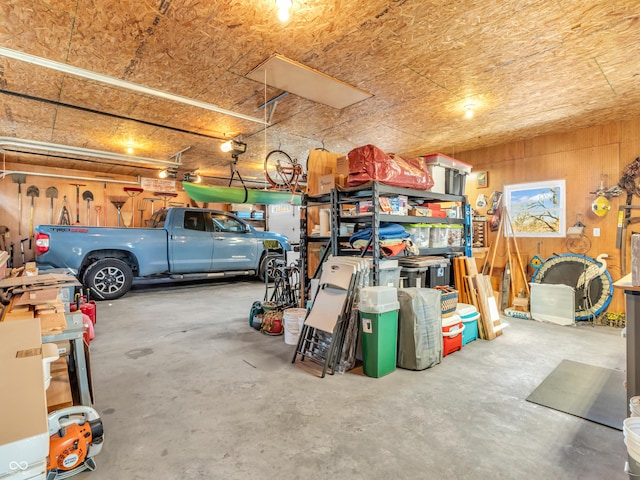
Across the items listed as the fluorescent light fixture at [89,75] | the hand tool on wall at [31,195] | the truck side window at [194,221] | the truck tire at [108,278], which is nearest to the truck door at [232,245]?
the truck side window at [194,221]

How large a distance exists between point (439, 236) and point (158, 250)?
4.99 m

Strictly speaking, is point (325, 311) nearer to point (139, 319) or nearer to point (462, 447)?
point (462, 447)

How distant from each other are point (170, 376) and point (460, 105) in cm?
413

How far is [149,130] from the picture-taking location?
4906mm

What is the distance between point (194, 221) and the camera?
6688 millimetres

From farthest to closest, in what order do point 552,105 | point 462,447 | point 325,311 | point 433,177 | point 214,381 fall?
point 433,177
point 552,105
point 325,311
point 214,381
point 462,447

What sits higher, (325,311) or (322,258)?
(322,258)

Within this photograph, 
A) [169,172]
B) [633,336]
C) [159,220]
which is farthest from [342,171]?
[169,172]

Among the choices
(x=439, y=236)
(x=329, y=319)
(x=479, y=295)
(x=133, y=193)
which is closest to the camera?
(x=329, y=319)

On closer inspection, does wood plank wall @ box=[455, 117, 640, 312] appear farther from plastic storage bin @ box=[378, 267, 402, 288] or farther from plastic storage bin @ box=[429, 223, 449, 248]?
plastic storage bin @ box=[378, 267, 402, 288]

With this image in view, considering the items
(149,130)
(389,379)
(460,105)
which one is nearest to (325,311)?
(389,379)

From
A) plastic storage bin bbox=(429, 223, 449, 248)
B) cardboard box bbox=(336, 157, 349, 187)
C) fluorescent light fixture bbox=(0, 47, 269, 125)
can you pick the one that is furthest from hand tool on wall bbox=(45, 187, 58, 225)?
plastic storage bin bbox=(429, 223, 449, 248)

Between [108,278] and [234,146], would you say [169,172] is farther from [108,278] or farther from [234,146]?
[234,146]

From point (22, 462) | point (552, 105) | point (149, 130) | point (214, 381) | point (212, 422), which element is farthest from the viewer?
point (149, 130)
